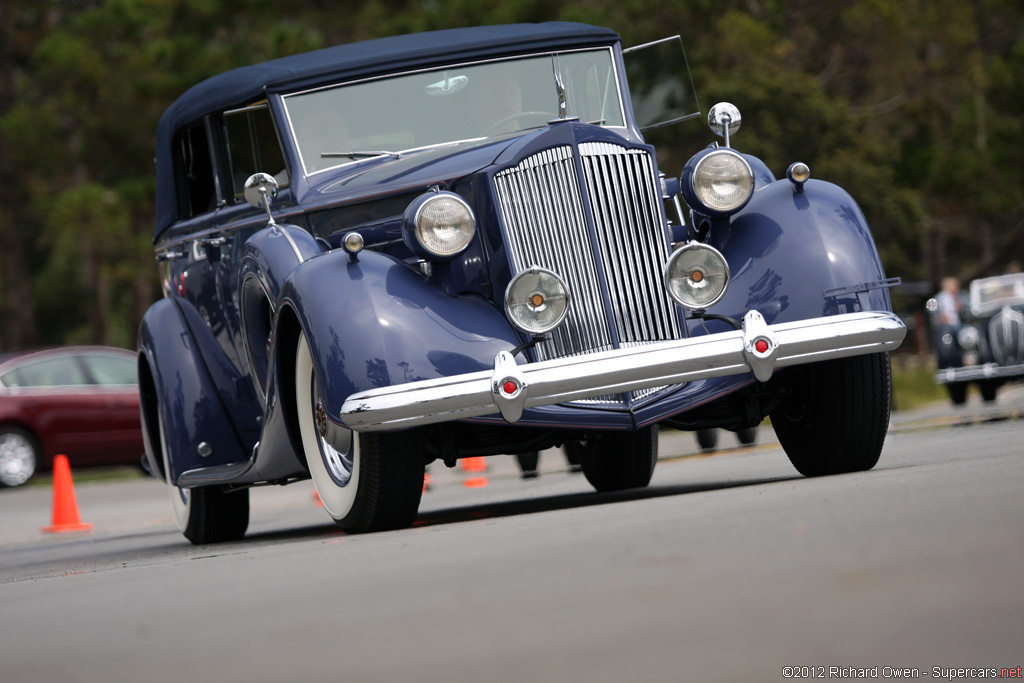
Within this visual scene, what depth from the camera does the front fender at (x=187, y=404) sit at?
7.57m

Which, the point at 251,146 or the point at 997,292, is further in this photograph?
the point at 997,292

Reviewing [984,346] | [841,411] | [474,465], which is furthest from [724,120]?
[984,346]

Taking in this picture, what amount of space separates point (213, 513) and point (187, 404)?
2.83 ft

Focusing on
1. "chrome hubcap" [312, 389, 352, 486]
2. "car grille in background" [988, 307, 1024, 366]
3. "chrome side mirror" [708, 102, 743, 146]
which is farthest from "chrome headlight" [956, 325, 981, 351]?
"chrome hubcap" [312, 389, 352, 486]

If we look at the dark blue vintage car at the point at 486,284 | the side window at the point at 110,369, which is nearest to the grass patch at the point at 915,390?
the side window at the point at 110,369

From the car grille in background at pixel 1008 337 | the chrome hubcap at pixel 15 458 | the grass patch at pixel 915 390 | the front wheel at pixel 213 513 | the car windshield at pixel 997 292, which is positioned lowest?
the grass patch at pixel 915 390

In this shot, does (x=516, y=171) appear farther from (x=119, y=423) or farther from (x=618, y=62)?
(x=119, y=423)

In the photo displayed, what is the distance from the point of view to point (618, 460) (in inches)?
328

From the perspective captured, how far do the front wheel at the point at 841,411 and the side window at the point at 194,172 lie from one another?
3446 millimetres

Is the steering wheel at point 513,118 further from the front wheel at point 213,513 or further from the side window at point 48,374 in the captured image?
the side window at point 48,374

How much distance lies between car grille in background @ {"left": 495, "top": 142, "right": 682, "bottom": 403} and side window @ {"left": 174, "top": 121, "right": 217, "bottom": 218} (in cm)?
250

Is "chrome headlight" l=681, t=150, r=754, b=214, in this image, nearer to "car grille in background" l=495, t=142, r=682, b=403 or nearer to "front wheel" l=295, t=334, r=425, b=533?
"car grille in background" l=495, t=142, r=682, b=403

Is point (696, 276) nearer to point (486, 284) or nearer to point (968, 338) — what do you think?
point (486, 284)

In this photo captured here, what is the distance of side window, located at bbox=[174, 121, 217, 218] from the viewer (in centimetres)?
813
